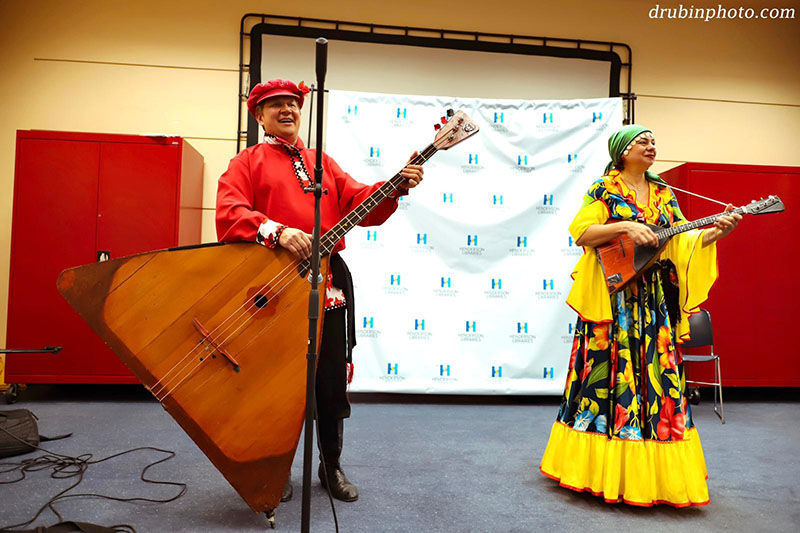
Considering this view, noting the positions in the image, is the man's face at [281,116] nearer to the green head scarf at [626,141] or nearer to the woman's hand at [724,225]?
the green head scarf at [626,141]

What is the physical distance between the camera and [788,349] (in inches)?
155

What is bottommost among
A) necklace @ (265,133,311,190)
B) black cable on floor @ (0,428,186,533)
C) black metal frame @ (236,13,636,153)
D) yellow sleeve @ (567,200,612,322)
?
black cable on floor @ (0,428,186,533)

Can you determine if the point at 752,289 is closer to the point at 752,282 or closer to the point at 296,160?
the point at 752,282

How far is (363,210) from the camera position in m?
1.81

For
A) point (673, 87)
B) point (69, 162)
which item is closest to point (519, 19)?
point (673, 87)

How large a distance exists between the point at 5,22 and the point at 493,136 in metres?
3.57

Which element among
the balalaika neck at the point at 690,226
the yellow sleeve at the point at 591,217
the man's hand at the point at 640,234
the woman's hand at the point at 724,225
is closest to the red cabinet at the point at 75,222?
the yellow sleeve at the point at 591,217

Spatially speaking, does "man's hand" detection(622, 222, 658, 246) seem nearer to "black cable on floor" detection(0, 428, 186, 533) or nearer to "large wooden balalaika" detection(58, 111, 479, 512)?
"large wooden balalaika" detection(58, 111, 479, 512)

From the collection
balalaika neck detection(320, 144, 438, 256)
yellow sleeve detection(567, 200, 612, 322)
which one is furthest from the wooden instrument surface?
yellow sleeve detection(567, 200, 612, 322)

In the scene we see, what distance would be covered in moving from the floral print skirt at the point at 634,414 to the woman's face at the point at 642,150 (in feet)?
1.31

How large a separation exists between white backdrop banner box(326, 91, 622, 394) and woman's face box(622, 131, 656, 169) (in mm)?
1822

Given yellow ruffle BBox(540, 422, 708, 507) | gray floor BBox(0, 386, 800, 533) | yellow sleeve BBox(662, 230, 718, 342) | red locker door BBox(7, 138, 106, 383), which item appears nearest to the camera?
gray floor BBox(0, 386, 800, 533)

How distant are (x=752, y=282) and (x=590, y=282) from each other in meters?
2.55

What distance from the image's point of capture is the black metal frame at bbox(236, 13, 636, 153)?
4.03 meters
